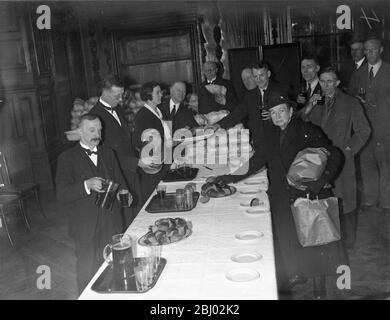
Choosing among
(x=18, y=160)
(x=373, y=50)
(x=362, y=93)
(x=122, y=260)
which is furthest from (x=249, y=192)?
(x=18, y=160)

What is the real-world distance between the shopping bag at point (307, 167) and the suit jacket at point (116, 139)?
150 centimetres

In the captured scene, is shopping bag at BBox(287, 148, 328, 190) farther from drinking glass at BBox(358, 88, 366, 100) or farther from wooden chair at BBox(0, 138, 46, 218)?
wooden chair at BBox(0, 138, 46, 218)

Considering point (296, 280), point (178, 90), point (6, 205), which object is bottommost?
point (296, 280)

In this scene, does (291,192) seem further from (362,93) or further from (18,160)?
(18,160)

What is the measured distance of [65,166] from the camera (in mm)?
2873

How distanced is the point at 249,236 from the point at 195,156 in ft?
6.13

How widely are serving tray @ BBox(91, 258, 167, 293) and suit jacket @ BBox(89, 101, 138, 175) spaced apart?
5.52 feet

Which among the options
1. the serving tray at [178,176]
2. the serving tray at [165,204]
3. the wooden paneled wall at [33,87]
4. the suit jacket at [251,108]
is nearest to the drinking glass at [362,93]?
the suit jacket at [251,108]

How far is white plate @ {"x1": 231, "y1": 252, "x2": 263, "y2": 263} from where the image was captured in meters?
2.09

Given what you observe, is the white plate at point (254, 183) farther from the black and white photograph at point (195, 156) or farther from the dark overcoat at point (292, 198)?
the dark overcoat at point (292, 198)

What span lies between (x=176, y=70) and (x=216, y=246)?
5873mm

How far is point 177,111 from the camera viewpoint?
177 inches
